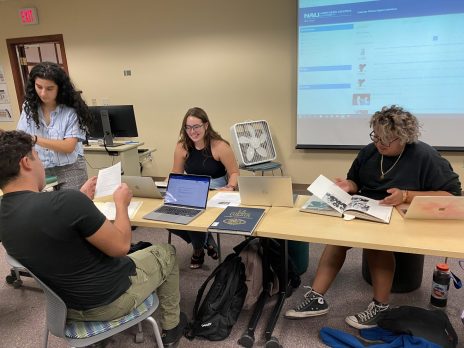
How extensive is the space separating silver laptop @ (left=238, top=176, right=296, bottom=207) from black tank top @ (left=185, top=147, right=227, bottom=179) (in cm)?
67

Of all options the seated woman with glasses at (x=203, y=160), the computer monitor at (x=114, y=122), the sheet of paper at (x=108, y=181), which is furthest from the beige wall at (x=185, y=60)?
the sheet of paper at (x=108, y=181)

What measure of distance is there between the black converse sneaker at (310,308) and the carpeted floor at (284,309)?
0.18ft

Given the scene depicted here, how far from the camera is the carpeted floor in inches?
69.4

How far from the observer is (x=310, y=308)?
1.84 metres

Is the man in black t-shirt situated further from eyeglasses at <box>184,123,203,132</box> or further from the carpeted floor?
eyeglasses at <box>184,123,203,132</box>

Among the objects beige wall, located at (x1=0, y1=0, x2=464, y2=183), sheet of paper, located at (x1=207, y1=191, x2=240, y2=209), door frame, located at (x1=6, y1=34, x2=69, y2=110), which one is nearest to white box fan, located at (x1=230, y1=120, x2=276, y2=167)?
beige wall, located at (x1=0, y1=0, x2=464, y2=183)

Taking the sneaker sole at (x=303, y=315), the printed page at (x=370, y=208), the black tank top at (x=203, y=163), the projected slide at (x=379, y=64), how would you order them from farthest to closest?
the projected slide at (x=379, y=64) → the black tank top at (x=203, y=163) → the sneaker sole at (x=303, y=315) → the printed page at (x=370, y=208)

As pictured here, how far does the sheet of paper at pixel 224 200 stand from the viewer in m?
1.88

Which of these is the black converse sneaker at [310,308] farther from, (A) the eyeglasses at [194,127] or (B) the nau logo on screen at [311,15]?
(B) the nau logo on screen at [311,15]

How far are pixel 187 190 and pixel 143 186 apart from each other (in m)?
0.32

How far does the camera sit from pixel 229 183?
239 cm

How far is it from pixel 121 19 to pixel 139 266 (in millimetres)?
3924

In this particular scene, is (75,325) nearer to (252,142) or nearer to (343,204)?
(343,204)

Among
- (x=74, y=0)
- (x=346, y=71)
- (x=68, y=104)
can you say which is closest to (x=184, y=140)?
(x=68, y=104)
